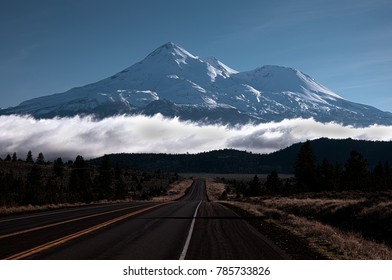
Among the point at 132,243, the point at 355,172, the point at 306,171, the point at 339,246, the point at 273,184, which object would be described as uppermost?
the point at 306,171

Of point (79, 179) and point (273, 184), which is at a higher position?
point (79, 179)

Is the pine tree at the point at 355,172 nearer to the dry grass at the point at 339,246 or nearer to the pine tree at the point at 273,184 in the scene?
the pine tree at the point at 273,184

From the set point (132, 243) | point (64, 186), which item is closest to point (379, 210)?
point (132, 243)

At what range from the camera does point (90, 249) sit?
1554cm

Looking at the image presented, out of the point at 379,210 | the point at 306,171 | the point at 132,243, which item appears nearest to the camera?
the point at 132,243

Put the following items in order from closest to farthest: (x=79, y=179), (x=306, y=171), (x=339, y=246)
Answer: (x=339, y=246) → (x=306, y=171) → (x=79, y=179)

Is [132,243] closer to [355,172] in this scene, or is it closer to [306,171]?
[306,171]

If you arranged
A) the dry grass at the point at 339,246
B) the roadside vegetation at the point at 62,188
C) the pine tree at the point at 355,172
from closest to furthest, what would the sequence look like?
the dry grass at the point at 339,246 → the roadside vegetation at the point at 62,188 → the pine tree at the point at 355,172

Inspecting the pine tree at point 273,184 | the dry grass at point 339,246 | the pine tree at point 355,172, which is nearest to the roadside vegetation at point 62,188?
the dry grass at point 339,246

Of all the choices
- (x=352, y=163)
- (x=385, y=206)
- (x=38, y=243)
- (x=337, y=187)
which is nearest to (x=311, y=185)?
(x=337, y=187)

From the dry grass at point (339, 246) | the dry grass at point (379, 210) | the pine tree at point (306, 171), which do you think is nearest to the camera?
the dry grass at point (339, 246)

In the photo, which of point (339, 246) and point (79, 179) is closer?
point (339, 246)
